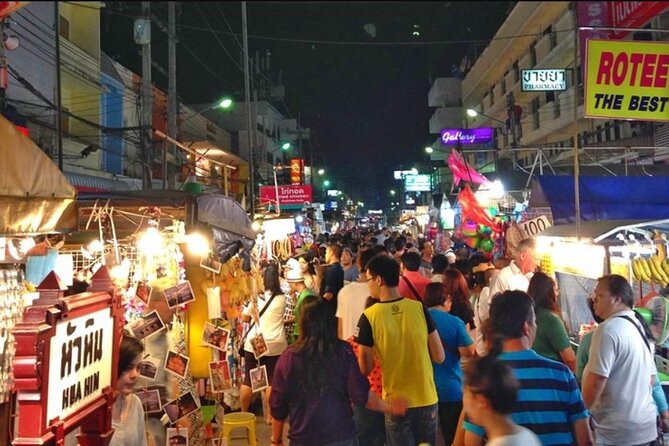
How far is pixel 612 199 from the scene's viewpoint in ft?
24.0

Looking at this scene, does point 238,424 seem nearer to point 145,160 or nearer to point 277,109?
point 145,160

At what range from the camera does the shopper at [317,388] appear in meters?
3.33

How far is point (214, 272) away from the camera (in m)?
6.53

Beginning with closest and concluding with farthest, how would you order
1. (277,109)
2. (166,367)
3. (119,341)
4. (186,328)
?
(119,341) → (166,367) → (186,328) → (277,109)

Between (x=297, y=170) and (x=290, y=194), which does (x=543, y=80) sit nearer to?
(x=290, y=194)

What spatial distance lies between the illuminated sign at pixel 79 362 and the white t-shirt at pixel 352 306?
319cm

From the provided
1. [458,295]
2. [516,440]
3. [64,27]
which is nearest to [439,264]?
[458,295]

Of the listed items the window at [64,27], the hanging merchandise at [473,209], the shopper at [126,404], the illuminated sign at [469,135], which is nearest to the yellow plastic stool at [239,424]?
the shopper at [126,404]

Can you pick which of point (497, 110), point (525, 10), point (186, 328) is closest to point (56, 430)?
point (186, 328)

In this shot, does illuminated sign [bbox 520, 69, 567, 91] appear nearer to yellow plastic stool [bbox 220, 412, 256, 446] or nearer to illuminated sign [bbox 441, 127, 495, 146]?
illuminated sign [bbox 441, 127, 495, 146]

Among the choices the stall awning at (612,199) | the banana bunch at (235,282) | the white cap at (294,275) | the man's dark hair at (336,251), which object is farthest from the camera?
the man's dark hair at (336,251)

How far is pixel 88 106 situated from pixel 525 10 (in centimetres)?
1892

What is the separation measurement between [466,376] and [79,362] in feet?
6.45

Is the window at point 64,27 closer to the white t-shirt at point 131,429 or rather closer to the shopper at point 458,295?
the shopper at point 458,295
